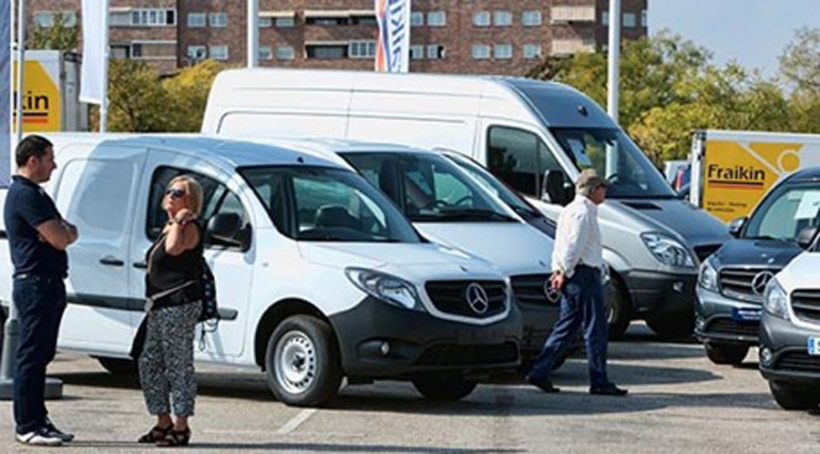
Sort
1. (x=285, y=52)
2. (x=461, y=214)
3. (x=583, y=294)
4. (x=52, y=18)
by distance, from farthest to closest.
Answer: (x=285, y=52) < (x=52, y=18) < (x=461, y=214) < (x=583, y=294)

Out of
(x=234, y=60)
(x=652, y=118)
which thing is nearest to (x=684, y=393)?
(x=652, y=118)

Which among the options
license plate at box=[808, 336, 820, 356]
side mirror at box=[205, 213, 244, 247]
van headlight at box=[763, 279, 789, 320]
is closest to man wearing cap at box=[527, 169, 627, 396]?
van headlight at box=[763, 279, 789, 320]

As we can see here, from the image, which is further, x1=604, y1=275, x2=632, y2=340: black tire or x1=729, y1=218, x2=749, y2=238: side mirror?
x1=604, y1=275, x2=632, y2=340: black tire

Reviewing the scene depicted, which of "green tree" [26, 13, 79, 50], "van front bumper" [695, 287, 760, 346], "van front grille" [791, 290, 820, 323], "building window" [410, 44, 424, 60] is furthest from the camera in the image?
"building window" [410, 44, 424, 60]

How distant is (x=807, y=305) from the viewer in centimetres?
1493

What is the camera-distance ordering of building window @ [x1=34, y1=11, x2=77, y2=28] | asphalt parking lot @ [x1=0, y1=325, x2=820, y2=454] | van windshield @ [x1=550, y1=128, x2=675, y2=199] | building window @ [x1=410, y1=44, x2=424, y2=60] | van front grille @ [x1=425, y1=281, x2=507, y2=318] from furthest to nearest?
building window @ [x1=410, y1=44, x2=424, y2=60]
building window @ [x1=34, y1=11, x2=77, y2=28]
van windshield @ [x1=550, y1=128, x2=675, y2=199]
van front grille @ [x1=425, y1=281, x2=507, y2=318]
asphalt parking lot @ [x1=0, y1=325, x2=820, y2=454]

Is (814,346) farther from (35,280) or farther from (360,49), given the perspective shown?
(360,49)

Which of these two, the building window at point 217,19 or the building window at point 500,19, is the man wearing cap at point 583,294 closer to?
the building window at point 500,19

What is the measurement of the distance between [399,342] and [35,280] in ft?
9.61

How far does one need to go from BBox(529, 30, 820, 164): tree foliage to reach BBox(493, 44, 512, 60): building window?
47.9 ft

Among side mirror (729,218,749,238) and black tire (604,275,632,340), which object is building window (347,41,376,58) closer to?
black tire (604,275,632,340)

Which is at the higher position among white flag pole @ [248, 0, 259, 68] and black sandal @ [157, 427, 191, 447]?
A: white flag pole @ [248, 0, 259, 68]

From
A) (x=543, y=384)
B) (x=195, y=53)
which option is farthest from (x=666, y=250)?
(x=195, y=53)

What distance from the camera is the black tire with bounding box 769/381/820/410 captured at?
15.3 meters
